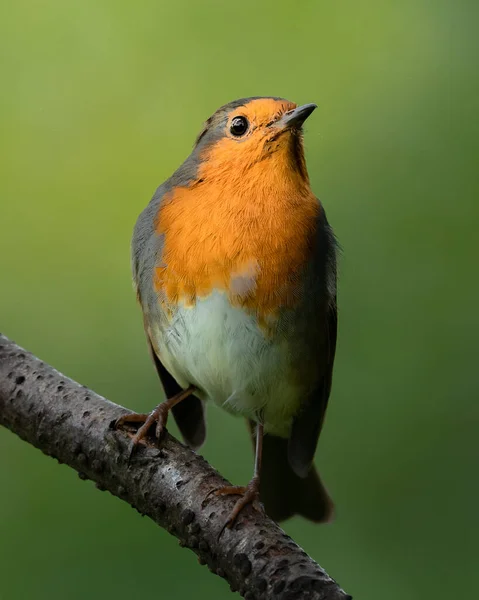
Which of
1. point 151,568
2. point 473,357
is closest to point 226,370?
point 151,568

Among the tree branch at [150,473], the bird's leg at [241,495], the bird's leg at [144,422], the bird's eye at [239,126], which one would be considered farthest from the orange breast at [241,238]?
the bird's leg at [241,495]

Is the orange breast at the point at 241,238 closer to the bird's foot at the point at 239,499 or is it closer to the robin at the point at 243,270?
the robin at the point at 243,270

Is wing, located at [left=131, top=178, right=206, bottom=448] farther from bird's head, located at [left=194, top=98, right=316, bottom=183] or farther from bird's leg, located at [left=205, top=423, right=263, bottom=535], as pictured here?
bird's leg, located at [left=205, top=423, right=263, bottom=535]

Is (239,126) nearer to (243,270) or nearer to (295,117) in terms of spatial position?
(295,117)

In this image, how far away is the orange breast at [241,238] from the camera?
124 inches

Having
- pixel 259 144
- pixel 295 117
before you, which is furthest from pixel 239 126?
pixel 295 117

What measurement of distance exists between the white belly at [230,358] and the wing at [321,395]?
165 millimetres

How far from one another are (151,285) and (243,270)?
1.51 feet

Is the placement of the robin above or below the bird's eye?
below

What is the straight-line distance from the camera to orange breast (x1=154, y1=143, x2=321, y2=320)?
3150 mm

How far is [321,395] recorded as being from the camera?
12.6 feet

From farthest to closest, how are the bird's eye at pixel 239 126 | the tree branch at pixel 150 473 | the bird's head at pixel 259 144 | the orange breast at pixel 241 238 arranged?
the bird's eye at pixel 239 126 → the bird's head at pixel 259 144 → the orange breast at pixel 241 238 → the tree branch at pixel 150 473

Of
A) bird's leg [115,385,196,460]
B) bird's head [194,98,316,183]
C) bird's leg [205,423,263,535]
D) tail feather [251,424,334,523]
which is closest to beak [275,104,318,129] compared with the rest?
bird's head [194,98,316,183]

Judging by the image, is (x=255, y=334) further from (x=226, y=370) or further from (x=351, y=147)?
(x=351, y=147)
